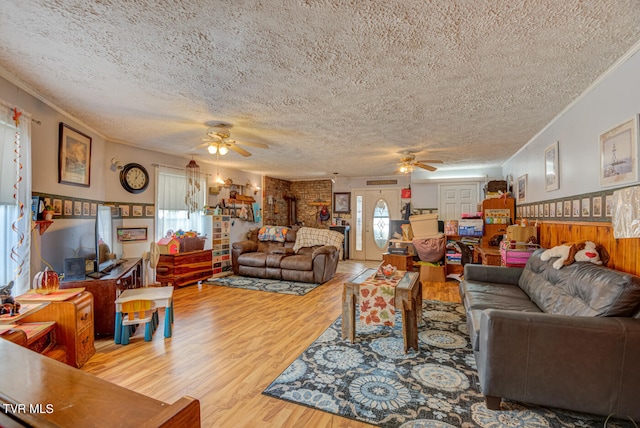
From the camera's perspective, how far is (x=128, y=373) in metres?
2.23

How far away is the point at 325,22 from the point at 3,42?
6.89 ft

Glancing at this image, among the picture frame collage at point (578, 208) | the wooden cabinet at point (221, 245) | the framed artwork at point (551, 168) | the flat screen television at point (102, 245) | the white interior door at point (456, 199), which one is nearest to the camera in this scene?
the picture frame collage at point (578, 208)

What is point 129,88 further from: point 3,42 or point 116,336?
point 116,336

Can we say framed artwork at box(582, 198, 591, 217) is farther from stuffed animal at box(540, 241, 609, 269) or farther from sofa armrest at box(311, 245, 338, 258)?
sofa armrest at box(311, 245, 338, 258)

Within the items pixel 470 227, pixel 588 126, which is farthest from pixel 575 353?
pixel 470 227

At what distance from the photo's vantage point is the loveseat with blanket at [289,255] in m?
5.20

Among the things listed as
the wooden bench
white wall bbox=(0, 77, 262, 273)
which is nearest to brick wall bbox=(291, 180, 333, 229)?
white wall bbox=(0, 77, 262, 273)

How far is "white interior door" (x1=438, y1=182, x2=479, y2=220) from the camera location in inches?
265

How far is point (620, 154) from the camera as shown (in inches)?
81.9

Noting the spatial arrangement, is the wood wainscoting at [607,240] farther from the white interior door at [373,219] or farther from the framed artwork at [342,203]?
the framed artwork at [342,203]

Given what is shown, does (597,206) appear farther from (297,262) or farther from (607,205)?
(297,262)

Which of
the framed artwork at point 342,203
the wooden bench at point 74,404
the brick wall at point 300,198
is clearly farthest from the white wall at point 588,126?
the brick wall at point 300,198

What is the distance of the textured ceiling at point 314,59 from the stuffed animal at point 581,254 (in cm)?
140

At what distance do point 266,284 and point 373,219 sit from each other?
4.10m
